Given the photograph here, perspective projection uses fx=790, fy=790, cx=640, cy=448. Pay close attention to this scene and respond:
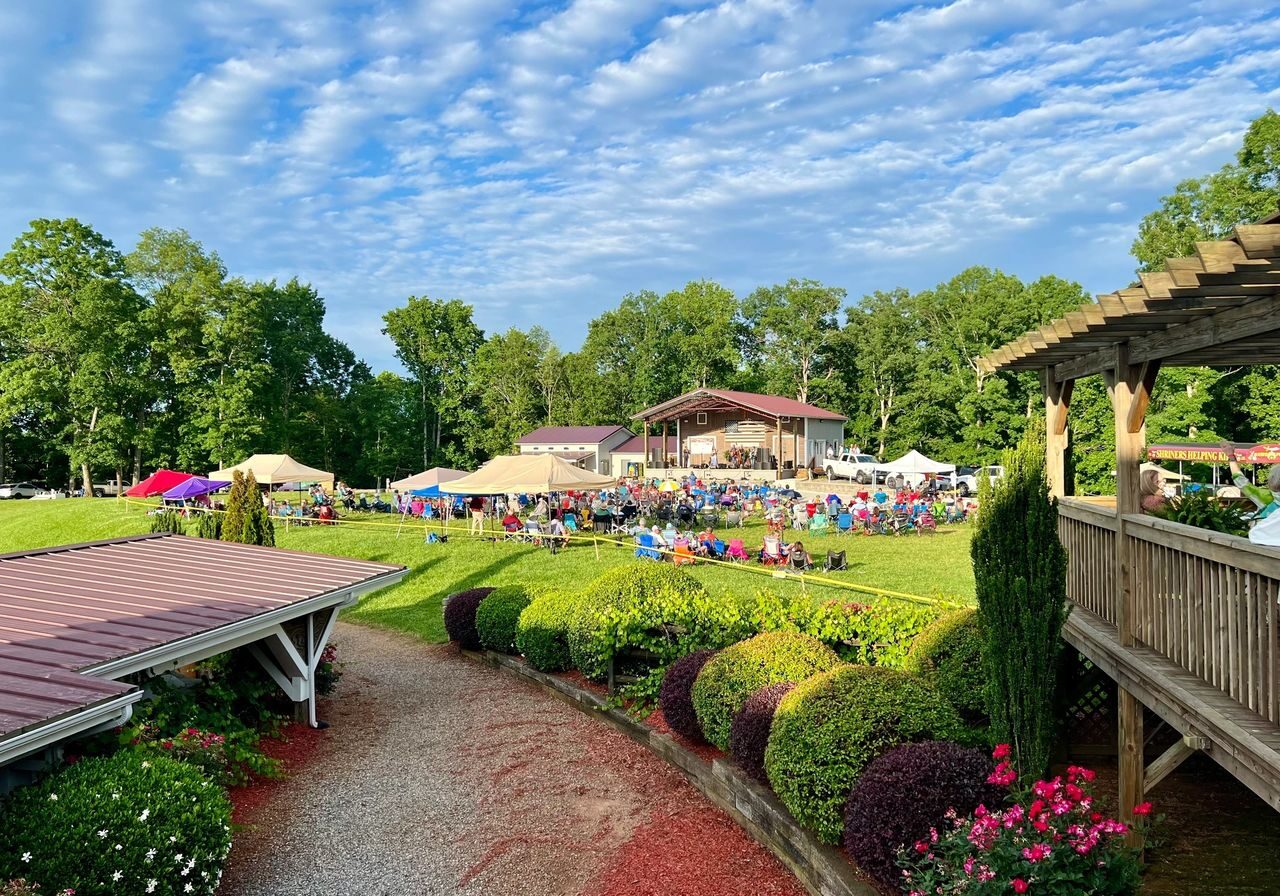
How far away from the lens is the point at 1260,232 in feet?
9.65

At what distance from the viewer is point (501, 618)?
10828mm

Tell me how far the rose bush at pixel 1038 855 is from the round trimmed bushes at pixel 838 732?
96 centimetres

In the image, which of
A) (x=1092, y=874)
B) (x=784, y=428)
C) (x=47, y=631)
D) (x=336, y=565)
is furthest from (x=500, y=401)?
(x=1092, y=874)

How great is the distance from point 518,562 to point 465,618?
6159 mm

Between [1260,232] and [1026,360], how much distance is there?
399 cm

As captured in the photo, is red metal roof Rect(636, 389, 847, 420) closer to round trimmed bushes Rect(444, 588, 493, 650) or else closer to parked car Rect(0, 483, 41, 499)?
round trimmed bushes Rect(444, 588, 493, 650)

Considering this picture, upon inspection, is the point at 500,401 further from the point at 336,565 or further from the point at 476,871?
the point at 476,871

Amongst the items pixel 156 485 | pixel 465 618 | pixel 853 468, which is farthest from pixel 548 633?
pixel 853 468

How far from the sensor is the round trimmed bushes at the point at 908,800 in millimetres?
4211

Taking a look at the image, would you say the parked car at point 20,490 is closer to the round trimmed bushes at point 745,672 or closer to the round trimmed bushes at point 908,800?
the round trimmed bushes at point 745,672

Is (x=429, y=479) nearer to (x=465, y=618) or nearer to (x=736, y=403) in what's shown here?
(x=465, y=618)

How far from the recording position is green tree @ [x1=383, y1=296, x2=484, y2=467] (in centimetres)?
5906

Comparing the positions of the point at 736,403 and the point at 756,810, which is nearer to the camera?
the point at 756,810

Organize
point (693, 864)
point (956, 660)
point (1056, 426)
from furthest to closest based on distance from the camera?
point (1056, 426) < point (956, 660) < point (693, 864)
